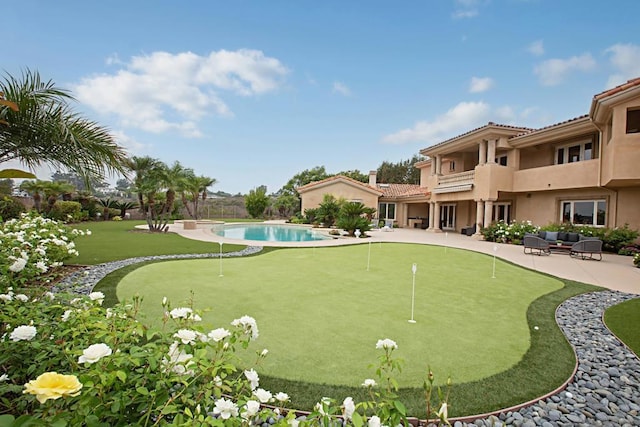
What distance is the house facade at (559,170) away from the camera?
14906mm

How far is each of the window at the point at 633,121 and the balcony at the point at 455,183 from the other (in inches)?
360

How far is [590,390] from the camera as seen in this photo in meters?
4.36

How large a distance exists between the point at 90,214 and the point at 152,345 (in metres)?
40.3

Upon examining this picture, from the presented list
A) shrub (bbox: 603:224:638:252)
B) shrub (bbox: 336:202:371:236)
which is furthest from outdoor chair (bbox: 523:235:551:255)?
shrub (bbox: 336:202:371:236)

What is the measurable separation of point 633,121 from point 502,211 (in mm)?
11069

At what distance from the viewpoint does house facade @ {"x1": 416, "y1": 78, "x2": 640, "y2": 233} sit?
48.9 feet

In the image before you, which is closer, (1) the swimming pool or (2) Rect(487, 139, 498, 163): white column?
(2) Rect(487, 139, 498, 163): white column

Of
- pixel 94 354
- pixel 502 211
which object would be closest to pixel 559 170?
pixel 502 211

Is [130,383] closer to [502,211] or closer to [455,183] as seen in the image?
[455,183]

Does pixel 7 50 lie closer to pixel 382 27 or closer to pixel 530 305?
pixel 530 305

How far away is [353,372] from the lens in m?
4.43

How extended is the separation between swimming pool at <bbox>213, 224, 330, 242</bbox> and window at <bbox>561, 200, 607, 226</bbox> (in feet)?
54.0

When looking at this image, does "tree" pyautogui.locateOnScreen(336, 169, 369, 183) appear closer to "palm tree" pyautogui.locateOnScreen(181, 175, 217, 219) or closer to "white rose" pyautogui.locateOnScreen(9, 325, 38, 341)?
"palm tree" pyautogui.locateOnScreen(181, 175, 217, 219)

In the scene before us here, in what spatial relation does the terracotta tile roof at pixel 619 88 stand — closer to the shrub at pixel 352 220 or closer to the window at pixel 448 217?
the shrub at pixel 352 220
